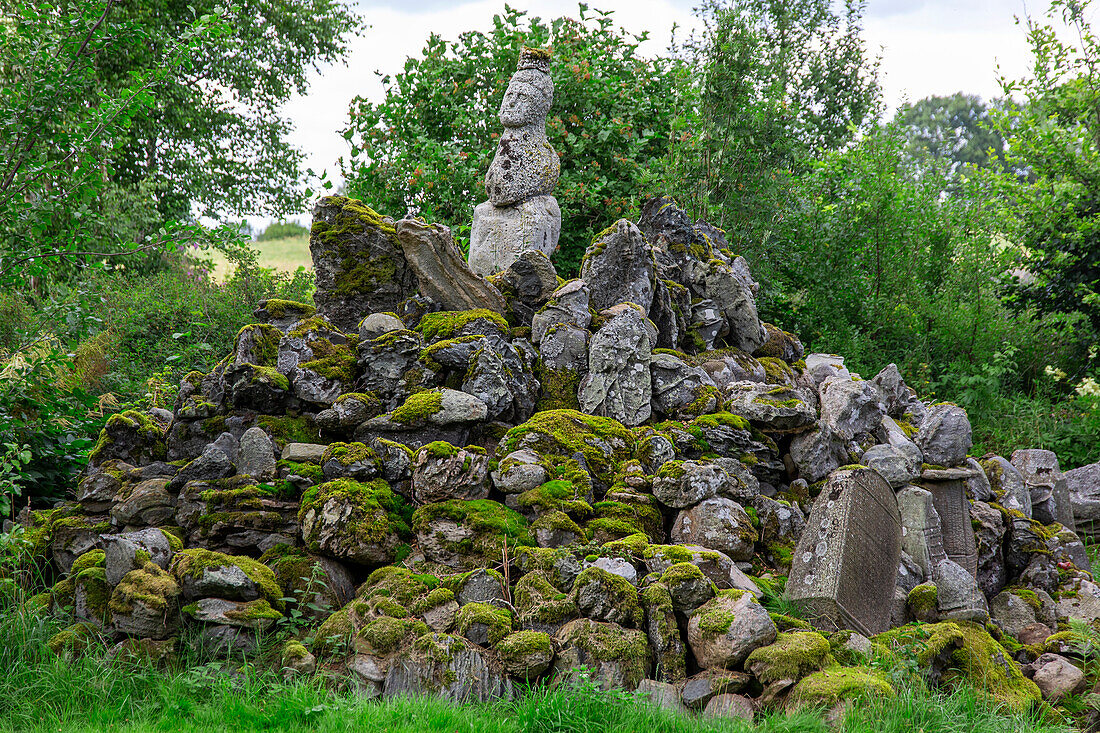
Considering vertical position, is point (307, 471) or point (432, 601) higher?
point (307, 471)

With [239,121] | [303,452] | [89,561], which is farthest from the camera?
[239,121]

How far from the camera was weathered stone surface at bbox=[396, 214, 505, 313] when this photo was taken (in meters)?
8.14

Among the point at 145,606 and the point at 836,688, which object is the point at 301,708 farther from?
the point at 836,688

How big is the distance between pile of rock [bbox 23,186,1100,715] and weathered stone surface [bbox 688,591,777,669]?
17mm

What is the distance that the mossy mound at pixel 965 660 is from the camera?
5.16 m

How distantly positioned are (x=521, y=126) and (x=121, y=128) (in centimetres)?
455

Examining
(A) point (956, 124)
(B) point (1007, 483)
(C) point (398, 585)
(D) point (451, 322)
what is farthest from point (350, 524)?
(A) point (956, 124)

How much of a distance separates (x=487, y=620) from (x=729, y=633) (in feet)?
5.15

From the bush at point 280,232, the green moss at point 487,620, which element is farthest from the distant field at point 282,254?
the green moss at point 487,620

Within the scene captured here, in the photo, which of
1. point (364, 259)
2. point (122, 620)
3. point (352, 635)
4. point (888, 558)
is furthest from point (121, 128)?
point (888, 558)

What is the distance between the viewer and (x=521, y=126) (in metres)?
9.79

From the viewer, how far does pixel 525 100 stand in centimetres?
962

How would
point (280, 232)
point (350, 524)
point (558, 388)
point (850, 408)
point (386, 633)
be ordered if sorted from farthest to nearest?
point (280, 232) < point (850, 408) < point (558, 388) < point (350, 524) < point (386, 633)

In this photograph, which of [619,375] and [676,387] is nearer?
[619,375]
